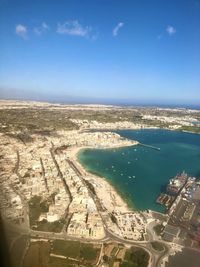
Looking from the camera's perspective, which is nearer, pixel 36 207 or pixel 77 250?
pixel 77 250

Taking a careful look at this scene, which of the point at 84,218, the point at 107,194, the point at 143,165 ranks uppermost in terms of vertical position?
the point at 84,218

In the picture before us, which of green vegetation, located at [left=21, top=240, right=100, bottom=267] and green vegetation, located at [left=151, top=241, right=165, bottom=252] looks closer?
green vegetation, located at [left=21, top=240, right=100, bottom=267]

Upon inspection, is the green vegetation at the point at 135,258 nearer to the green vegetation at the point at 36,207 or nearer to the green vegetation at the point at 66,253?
the green vegetation at the point at 66,253

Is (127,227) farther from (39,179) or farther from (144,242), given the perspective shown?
(39,179)

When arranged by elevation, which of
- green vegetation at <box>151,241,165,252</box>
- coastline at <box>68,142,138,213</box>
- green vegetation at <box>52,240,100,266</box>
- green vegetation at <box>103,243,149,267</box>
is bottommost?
coastline at <box>68,142,138,213</box>

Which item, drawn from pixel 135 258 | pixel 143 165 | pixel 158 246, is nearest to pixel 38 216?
pixel 135 258

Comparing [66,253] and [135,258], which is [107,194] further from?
[66,253]

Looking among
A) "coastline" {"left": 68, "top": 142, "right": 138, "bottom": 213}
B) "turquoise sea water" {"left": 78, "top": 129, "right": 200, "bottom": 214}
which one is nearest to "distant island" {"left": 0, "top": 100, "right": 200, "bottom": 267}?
"coastline" {"left": 68, "top": 142, "right": 138, "bottom": 213}

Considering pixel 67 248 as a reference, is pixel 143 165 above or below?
below

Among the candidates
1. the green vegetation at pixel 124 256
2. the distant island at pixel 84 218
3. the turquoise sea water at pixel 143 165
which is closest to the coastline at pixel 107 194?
the distant island at pixel 84 218

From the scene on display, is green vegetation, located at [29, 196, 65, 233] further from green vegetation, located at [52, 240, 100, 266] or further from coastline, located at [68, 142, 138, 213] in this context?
coastline, located at [68, 142, 138, 213]
